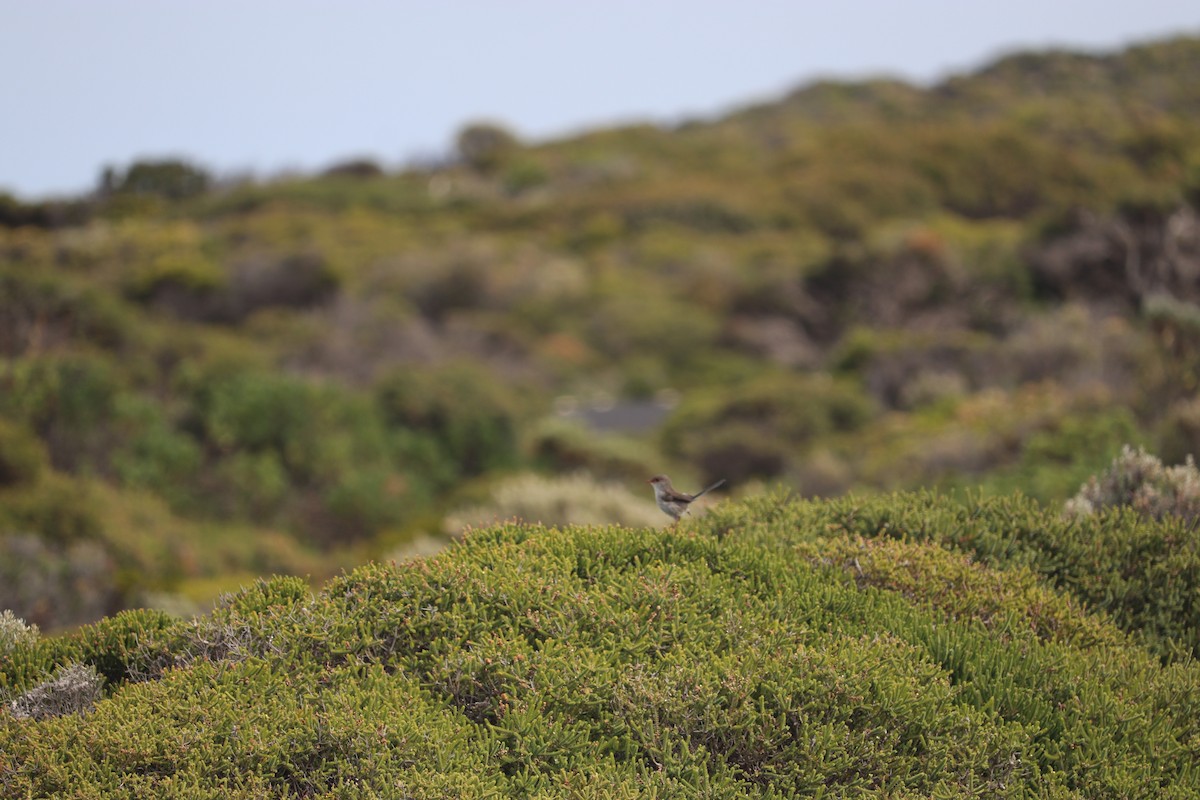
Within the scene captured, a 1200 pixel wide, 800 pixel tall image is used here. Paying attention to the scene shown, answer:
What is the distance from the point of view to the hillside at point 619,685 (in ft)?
12.7

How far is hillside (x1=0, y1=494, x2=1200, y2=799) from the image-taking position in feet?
12.7

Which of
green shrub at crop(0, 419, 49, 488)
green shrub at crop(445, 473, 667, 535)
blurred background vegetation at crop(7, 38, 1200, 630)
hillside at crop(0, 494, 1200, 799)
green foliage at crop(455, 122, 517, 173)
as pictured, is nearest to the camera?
hillside at crop(0, 494, 1200, 799)

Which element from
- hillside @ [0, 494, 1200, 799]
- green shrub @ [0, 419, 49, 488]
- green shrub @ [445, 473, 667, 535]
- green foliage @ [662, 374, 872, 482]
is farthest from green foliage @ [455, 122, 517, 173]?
hillside @ [0, 494, 1200, 799]

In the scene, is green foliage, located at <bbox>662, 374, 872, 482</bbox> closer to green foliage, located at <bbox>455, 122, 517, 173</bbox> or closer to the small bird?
the small bird

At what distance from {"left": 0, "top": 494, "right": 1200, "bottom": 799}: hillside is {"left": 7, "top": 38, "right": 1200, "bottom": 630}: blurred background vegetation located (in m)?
2.64

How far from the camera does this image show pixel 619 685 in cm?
425

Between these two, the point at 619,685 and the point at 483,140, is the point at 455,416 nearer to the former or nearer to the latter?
the point at 619,685

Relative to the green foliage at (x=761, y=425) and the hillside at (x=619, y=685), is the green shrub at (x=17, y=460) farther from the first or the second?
the green foliage at (x=761, y=425)

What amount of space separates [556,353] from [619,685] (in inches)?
1254

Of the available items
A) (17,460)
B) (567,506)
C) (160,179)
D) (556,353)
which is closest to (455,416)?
(567,506)

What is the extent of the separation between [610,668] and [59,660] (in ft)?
7.67

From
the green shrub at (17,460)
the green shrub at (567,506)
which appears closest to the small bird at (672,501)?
the green shrub at (567,506)

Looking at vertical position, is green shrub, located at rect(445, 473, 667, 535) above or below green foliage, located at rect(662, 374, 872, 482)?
above

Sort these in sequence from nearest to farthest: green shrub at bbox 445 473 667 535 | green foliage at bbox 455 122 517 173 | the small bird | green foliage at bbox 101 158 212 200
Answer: the small bird < green shrub at bbox 445 473 667 535 < green foliage at bbox 101 158 212 200 < green foliage at bbox 455 122 517 173
